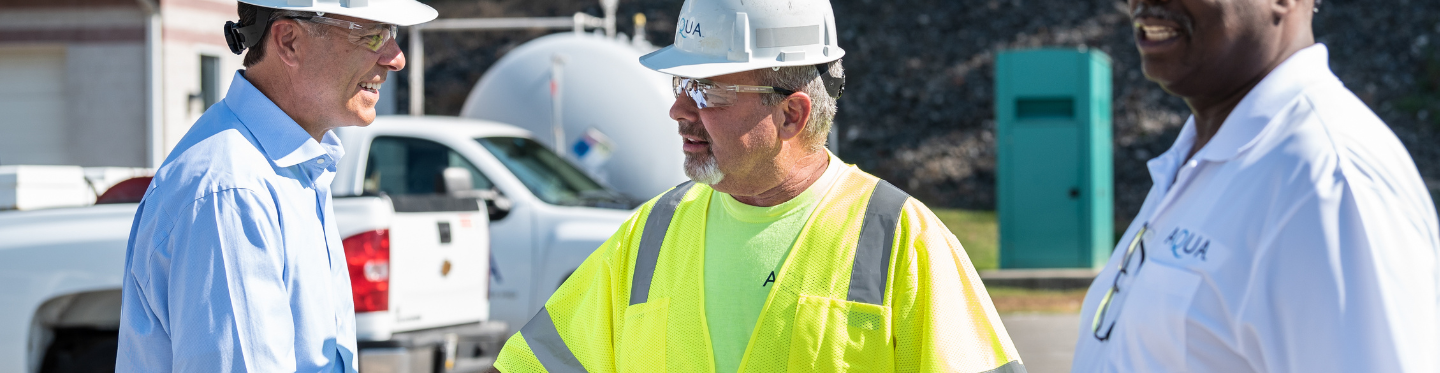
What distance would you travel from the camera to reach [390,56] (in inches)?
104

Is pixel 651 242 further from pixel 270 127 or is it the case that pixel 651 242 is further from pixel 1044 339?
pixel 1044 339

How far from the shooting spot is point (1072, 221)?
1251 cm

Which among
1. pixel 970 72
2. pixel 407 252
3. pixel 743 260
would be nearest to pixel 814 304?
pixel 743 260

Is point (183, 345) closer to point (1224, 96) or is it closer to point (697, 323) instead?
point (697, 323)

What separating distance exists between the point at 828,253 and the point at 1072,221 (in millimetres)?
10702

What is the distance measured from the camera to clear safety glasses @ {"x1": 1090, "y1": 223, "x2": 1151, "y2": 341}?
2.04 m

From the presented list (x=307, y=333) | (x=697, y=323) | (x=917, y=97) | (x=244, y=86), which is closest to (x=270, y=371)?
(x=307, y=333)

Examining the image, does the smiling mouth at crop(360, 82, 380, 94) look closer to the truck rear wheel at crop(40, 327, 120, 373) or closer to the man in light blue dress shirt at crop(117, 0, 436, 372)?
the man in light blue dress shirt at crop(117, 0, 436, 372)

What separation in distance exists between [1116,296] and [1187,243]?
259 mm

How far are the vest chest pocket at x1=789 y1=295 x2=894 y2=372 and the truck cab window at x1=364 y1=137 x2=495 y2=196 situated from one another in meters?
5.96

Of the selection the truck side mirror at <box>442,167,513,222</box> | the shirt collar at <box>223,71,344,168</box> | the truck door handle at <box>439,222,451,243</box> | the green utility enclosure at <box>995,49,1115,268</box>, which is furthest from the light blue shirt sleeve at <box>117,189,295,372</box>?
the green utility enclosure at <box>995,49,1115,268</box>

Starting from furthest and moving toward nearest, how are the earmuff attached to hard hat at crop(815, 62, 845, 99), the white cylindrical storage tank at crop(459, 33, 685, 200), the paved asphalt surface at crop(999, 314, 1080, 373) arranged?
the white cylindrical storage tank at crop(459, 33, 685, 200), the paved asphalt surface at crop(999, 314, 1080, 373), the earmuff attached to hard hat at crop(815, 62, 845, 99)

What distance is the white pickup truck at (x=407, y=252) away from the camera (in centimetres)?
504

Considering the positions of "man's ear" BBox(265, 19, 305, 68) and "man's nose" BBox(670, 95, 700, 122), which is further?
"man's nose" BBox(670, 95, 700, 122)
